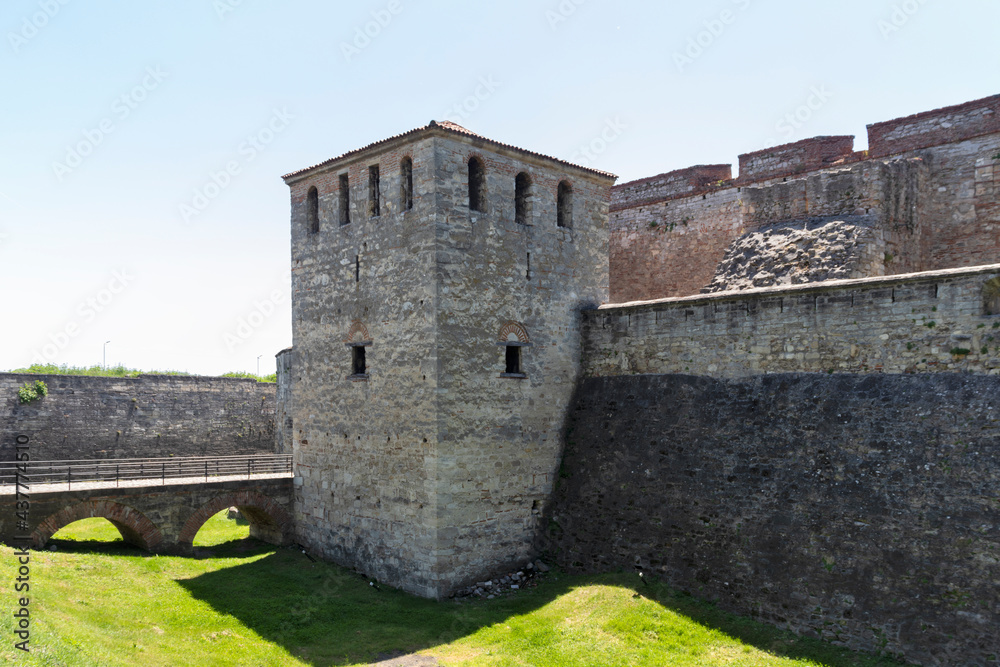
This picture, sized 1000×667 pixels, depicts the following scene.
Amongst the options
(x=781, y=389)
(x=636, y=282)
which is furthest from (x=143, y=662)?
(x=636, y=282)

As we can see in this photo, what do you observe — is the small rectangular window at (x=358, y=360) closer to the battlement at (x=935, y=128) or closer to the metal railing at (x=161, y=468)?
the metal railing at (x=161, y=468)

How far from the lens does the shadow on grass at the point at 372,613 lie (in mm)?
10883

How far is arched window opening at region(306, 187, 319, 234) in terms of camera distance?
17156mm

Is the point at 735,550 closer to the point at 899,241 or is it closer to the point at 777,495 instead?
the point at 777,495

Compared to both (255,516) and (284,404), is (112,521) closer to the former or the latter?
(255,516)

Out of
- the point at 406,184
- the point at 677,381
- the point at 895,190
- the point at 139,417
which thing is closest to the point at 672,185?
the point at 895,190

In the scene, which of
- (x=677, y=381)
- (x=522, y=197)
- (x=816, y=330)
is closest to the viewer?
(x=816, y=330)

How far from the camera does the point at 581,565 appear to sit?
14.0 m

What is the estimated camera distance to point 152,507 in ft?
50.9

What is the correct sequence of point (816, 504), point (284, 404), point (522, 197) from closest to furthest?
point (816, 504) < point (522, 197) < point (284, 404)

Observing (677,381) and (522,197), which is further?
(522,197)

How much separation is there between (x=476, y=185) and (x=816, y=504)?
28.9 feet

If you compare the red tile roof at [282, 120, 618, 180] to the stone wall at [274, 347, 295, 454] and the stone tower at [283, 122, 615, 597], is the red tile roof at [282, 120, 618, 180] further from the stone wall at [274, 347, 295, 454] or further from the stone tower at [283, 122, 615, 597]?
the stone wall at [274, 347, 295, 454]

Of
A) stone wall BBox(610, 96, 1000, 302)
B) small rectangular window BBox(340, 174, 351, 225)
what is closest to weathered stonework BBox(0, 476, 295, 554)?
small rectangular window BBox(340, 174, 351, 225)
